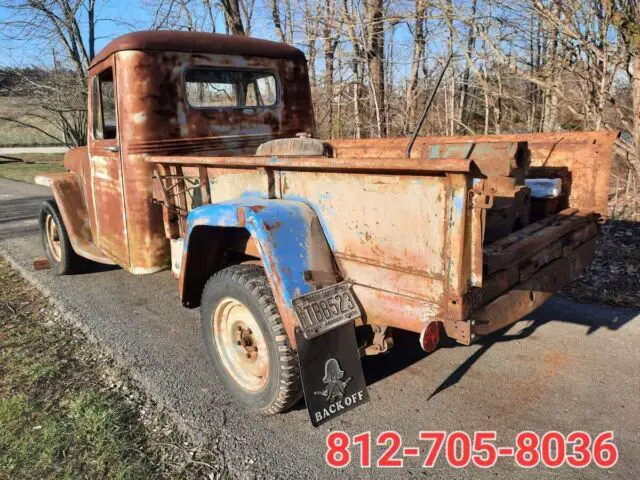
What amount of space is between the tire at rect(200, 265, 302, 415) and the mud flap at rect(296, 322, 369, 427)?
0.17m

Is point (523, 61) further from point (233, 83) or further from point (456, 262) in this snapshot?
point (456, 262)

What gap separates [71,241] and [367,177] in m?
3.66

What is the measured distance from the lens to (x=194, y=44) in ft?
12.9

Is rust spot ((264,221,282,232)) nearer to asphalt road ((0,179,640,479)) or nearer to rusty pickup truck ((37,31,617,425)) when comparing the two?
rusty pickup truck ((37,31,617,425))

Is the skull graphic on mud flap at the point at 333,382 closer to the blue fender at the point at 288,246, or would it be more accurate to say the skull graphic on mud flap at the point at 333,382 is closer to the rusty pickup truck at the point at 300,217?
the rusty pickup truck at the point at 300,217

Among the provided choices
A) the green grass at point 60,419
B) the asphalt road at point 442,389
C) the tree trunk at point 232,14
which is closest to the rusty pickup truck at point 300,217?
the asphalt road at point 442,389

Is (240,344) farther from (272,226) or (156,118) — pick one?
(156,118)

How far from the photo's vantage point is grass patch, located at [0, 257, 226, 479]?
7.88 ft

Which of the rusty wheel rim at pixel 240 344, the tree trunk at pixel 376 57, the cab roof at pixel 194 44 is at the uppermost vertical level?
the tree trunk at pixel 376 57

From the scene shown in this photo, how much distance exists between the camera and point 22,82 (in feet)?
47.3

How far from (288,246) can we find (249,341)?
30.5 inches

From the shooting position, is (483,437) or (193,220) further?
(193,220)

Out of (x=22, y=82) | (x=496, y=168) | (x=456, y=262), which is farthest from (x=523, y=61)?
(x=22, y=82)

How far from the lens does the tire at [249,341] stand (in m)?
2.52
